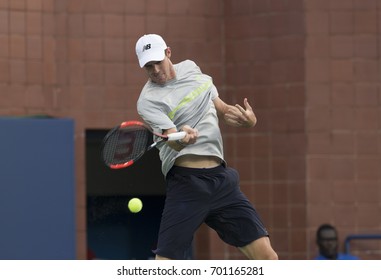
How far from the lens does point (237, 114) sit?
9.84m

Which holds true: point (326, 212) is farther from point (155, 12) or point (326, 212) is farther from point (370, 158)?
point (155, 12)

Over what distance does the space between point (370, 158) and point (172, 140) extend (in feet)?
17.9

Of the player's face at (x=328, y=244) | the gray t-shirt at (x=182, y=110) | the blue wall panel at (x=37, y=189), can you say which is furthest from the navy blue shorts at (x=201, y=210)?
the player's face at (x=328, y=244)

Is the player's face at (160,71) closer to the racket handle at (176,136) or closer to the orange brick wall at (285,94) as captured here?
the racket handle at (176,136)

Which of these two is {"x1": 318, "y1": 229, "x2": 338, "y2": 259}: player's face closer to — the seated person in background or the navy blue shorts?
the seated person in background

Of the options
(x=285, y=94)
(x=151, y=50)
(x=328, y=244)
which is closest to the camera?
(x=151, y=50)

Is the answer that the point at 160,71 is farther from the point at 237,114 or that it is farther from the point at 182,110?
the point at 237,114

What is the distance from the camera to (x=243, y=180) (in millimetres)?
14688

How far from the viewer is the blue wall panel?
13422 mm

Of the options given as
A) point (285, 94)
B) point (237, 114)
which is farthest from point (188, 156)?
point (285, 94)

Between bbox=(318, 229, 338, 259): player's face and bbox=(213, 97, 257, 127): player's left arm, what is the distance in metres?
4.28

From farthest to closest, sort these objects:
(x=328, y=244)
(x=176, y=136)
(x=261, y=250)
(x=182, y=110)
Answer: (x=328, y=244), (x=261, y=250), (x=182, y=110), (x=176, y=136)

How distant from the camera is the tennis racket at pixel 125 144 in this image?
386 inches

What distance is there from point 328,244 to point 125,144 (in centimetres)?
463
